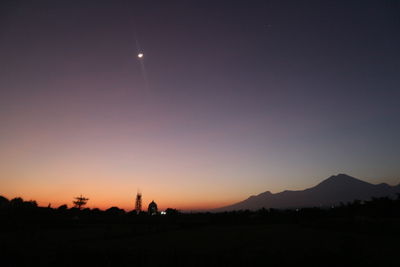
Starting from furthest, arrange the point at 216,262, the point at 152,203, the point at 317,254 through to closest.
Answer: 1. the point at 152,203
2. the point at 317,254
3. the point at 216,262

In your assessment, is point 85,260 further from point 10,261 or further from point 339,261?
point 339,261

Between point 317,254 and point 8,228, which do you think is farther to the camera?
point 8,228

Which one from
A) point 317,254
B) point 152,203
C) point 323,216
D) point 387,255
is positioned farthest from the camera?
point 152,203

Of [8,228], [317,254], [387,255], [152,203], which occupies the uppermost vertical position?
[152,203]

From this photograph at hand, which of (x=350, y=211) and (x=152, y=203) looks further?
(x=152, y=203)

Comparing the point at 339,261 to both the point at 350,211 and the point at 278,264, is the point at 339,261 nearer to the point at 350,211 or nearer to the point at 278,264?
the point at 278,264

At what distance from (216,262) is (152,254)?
3.93 m

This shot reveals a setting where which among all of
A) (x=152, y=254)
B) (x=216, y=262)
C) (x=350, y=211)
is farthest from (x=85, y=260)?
(x=350, y=211)

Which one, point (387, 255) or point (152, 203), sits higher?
point (152, 203)

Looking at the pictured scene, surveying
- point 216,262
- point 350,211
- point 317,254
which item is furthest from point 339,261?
point 350,211

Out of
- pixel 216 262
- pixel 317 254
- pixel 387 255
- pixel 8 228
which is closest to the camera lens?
pixel 216 262

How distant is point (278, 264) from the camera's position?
50.0 ft

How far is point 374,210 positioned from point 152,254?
61.3 metres

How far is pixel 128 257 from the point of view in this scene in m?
16.4
